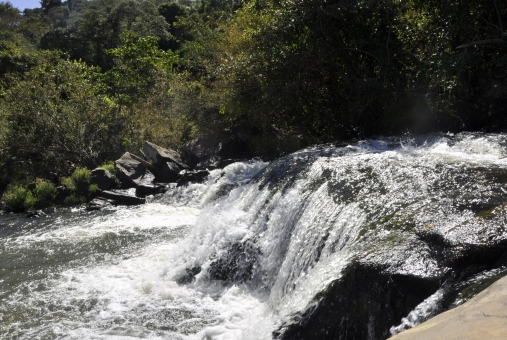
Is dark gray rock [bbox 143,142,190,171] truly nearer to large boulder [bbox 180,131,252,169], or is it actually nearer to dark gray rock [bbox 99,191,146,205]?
large boulder [bbox 180,131,252,169]

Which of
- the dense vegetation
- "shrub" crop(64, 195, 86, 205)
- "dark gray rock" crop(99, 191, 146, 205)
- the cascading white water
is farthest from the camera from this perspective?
"shrub" crop(64, 195, 86, 205)

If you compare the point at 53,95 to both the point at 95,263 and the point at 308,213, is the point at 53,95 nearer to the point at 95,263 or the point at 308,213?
the point at 95,263

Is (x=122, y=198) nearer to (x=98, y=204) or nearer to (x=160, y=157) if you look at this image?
(x=98, y=204)

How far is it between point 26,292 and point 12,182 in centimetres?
877

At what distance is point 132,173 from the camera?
14984 mm

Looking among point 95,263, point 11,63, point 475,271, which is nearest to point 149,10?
point 11,63

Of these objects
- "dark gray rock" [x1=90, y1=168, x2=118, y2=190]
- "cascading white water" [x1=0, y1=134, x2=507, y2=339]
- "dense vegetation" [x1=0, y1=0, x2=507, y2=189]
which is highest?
"dense vegetation" [x1=0, y1=0, x2=507, y2=189]

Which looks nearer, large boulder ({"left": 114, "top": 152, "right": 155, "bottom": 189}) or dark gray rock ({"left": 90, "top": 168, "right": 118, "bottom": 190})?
dark gray rock ({"left": 90, "top": 168, "right": 118, "bottom": 190})

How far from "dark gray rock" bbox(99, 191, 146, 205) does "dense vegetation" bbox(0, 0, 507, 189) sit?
9.32 ft

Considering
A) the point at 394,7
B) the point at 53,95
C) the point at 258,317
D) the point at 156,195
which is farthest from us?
the point at 53,95

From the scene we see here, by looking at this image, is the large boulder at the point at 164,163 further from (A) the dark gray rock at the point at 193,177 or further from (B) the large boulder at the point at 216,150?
(A) the dark gray rock at the point at 193,177

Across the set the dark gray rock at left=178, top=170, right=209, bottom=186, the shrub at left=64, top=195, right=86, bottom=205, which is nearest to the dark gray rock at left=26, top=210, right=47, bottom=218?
the shrub at left=64, top=195, right=86, bottom=205

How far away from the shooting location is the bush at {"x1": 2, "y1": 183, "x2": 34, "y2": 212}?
14.4 metres

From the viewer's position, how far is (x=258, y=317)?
652cm
